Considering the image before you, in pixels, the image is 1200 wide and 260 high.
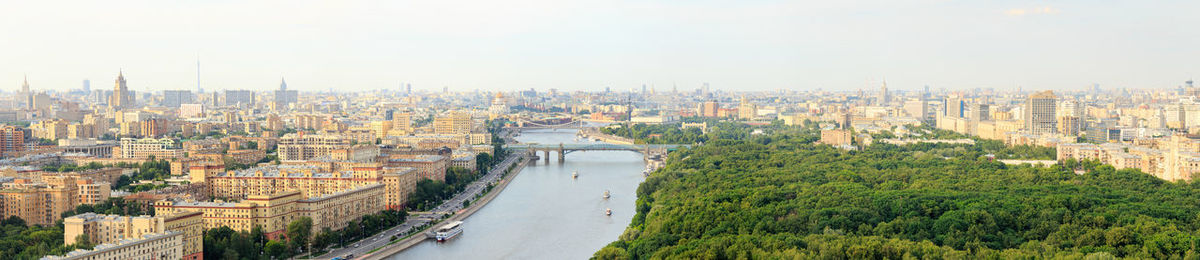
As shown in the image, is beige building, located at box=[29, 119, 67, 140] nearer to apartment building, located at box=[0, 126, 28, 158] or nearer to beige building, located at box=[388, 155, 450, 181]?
apartment building, located at box=[0, 126, 28, 158]

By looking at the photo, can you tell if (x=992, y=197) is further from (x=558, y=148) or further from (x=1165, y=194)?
(x=558, y=148)

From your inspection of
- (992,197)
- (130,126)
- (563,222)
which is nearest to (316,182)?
(563,222)

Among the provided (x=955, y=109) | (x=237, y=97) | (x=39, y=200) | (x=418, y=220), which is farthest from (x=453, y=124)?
(x=237, y=97)

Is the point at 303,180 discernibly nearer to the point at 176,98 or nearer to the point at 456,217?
the point at 456,217

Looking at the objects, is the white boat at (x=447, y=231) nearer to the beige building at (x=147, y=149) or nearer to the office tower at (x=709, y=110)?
the beige building at (x=147, y=149)

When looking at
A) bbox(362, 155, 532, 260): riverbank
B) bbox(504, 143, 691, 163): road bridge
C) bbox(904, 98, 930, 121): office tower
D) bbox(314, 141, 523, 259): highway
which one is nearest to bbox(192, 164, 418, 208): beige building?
bbox(314, 141, 523, 259): highway

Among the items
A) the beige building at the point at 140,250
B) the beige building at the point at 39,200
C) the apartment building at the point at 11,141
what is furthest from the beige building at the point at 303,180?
the apartment building at the point at 11,141
